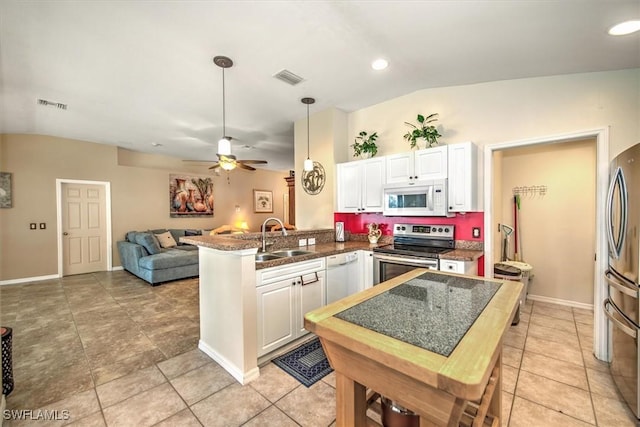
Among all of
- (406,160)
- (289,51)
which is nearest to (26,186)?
(289,51)

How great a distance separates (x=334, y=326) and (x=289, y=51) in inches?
96.4

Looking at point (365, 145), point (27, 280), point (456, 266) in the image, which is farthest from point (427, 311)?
point (27, 280)

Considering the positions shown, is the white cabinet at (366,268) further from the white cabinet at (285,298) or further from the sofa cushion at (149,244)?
the sofa cushion at (149,244)

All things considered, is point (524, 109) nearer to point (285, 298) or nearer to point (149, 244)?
point (285, 298)

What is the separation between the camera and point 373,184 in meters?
3.53

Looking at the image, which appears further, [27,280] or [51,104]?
[27,280]

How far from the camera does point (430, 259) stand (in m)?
2.71

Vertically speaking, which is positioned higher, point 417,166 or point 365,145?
point 365,145

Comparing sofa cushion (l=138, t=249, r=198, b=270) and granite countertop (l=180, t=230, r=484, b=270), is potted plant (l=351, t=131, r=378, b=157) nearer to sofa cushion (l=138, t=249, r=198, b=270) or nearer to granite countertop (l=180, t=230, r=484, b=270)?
granite countertop (l=180, t=230, r=484, b=270)

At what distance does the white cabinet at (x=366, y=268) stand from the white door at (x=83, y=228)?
606 cm

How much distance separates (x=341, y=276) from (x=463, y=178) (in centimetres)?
175
